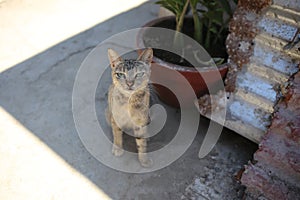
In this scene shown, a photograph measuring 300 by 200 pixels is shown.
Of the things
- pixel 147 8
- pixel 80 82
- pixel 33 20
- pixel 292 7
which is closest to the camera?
pixel 292 7

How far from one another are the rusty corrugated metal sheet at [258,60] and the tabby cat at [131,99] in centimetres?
51

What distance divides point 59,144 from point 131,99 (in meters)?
0.63

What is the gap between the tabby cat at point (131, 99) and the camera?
1.84m

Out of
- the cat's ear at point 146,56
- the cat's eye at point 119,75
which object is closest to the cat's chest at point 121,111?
the cat's eye at point 119,75

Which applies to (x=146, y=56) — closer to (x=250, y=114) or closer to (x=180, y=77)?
(x=180, y=77)

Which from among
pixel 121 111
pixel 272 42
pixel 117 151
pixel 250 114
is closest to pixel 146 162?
pixel 117 151

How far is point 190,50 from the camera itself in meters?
2.37

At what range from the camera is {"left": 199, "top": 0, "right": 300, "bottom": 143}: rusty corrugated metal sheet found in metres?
1.76

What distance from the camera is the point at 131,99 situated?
1.93 meters

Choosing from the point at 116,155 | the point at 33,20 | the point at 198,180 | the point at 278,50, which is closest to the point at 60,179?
the point at 116,155

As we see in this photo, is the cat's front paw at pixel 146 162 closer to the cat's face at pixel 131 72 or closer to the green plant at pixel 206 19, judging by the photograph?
the cat's face at pixel 131 72

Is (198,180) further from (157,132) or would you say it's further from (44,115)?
(44,115)

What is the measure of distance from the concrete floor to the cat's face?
0.54 m

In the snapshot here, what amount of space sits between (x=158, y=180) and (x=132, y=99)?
1.71 ft
